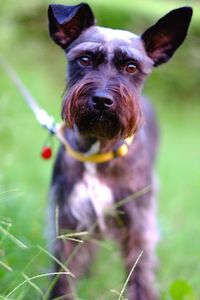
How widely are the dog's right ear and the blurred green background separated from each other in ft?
3.35

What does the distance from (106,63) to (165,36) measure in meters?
0.61

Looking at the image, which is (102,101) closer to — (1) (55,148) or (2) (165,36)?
(2) (165,36)

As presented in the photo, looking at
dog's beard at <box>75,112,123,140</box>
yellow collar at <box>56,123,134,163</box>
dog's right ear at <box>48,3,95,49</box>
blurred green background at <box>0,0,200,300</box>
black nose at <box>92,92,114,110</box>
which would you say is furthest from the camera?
blurred green background at <box>0,0,200,300</box>

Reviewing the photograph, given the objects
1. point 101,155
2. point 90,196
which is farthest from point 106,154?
point 90,196

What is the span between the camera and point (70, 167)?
475 cm

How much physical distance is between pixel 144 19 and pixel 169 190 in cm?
488

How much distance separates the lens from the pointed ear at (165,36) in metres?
4.48

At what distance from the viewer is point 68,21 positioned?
4.41 metres

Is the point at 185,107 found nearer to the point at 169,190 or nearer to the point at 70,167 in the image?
the point at 169,190

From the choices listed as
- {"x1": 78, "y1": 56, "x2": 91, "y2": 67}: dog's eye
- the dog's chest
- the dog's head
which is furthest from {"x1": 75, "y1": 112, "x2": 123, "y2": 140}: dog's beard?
the dog's chest

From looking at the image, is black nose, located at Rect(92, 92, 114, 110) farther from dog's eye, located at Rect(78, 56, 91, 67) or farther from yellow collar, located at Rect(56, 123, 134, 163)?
yellow collar, located at Rect(56, 123, 134, 163)

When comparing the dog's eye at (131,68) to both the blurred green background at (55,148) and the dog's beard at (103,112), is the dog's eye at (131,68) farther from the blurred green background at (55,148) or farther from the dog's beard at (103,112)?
the blurred green background at (55,148)

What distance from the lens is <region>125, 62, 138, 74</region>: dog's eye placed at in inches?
169

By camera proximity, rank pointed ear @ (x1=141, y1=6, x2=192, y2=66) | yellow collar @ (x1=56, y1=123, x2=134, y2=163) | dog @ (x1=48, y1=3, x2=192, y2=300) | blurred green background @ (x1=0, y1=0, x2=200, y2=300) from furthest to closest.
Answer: blurred green background @ (x1=0, y1=0, x2=200, y2=300), yellow collar @ (x1=56, y1=123, x2=134, y2=163), pointed ear @ (x1=141, y1=6, x2=192, y2=66), dog @ (x1=48, y1=3, x2=192, y2=300)
